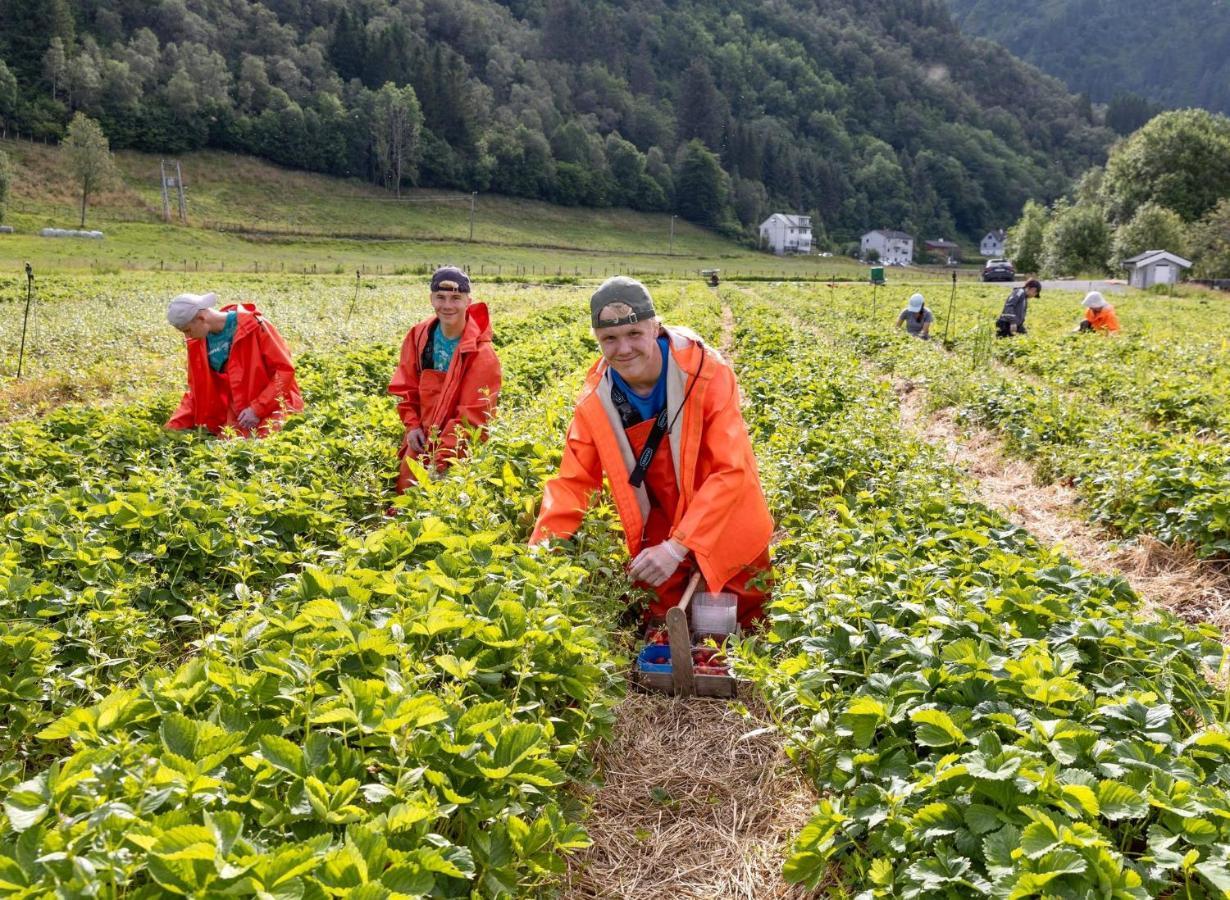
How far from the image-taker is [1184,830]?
2.07 meters

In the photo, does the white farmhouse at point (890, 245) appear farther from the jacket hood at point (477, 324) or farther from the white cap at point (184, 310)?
the white cap at point (184, 310)

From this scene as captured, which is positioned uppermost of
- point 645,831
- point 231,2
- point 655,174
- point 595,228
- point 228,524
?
point 231,2

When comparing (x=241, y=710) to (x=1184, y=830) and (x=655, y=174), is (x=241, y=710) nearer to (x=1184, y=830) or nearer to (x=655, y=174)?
(x=1184, y=830)

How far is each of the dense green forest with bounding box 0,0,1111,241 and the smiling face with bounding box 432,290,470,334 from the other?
82.7 meters

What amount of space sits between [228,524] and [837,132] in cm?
15525

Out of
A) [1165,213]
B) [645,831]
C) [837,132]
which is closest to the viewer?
[645,831]

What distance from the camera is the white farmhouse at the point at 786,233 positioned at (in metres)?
101

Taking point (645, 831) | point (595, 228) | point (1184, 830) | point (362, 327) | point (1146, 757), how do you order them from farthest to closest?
point (595, 228), point (362, 327), point (645, 831), point (1146, 757), point (1184, 830)

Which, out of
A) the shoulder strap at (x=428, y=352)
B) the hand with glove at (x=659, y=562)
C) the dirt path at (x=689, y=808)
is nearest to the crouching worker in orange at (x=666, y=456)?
the hand with glove at (x=659, y=562)

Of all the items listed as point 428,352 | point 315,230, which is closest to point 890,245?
point 315,230

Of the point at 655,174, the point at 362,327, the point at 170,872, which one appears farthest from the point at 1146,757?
the point at 655,174

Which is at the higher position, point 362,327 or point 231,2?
point 231,2

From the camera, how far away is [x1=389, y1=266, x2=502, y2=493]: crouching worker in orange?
248 inches

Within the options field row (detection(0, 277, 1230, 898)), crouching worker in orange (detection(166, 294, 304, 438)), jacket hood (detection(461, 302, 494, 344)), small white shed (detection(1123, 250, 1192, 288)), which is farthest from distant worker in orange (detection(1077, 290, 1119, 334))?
small white shed (detection(1123, 250, 1192, 288))
